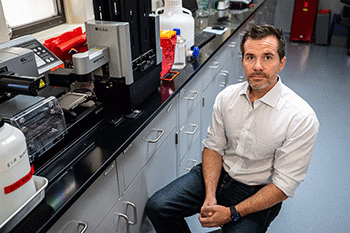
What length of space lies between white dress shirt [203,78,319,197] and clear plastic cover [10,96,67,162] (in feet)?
2.42

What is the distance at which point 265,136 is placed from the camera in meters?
1.36

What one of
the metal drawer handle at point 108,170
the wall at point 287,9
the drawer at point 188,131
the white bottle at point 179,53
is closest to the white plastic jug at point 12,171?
the metal drawer handle at point 108,170

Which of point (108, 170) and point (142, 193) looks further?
point (142, 193)

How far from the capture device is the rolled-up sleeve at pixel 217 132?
4.99 feet

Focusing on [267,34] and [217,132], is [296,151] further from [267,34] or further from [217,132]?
[267,34]

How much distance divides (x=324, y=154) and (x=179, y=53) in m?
1.48

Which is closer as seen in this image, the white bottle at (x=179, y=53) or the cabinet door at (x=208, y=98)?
the white bottle at (x=179, y=53)

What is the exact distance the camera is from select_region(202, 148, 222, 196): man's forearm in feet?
4.78

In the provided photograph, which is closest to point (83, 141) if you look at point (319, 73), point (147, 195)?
point (147, 195)

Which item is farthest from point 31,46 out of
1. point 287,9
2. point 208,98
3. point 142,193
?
point 287,9

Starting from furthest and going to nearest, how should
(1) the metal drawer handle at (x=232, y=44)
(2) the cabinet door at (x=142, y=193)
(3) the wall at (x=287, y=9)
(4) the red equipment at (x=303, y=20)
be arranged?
(3) the wall at (x=287, y=9) < (4) the red equipment at (x=303, y=20) < (1) the metal drawer handle at (x=232, y=44) < (2) the cabinet door at (x=142, y=193)

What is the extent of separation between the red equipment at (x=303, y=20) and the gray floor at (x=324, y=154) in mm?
791

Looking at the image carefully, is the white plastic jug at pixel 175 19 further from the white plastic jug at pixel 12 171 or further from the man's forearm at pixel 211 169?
the white plastic jug at pixel 12 171

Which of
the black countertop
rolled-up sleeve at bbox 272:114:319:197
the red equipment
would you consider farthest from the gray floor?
the black countertop
